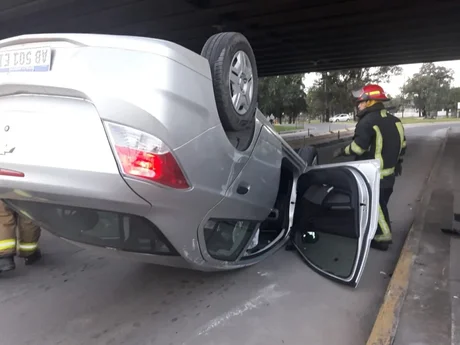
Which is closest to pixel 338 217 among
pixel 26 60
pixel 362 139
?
pixel 362 139

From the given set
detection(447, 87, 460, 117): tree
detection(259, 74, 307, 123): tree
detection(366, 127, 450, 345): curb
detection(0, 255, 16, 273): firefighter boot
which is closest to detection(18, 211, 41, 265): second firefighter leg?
detection(0, 255, 16, 273): firefighter boot

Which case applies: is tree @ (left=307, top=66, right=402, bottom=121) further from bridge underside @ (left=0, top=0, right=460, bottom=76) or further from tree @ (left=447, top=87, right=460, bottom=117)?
bridge underside @ (left=0, top=0, right=460, bottom=76)

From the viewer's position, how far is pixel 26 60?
2260 millimetres

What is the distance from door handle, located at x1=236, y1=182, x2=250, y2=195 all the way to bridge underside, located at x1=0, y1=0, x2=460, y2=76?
827 centimetres

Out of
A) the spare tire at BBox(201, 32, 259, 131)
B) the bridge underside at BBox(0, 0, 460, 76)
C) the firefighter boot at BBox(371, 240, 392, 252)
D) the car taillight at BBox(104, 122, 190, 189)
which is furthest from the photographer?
the bridge underside at BBox(0, 0, 460, 76)

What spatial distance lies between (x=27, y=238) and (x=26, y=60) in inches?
91.7

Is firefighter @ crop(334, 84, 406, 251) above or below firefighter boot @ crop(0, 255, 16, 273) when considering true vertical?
above

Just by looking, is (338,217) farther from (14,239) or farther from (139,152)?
(14,239)

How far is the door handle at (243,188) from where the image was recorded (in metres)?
2.93

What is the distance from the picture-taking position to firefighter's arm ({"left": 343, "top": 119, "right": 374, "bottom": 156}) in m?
4.53

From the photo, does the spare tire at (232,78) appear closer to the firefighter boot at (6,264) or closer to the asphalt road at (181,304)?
the asphalt road at (181,304)

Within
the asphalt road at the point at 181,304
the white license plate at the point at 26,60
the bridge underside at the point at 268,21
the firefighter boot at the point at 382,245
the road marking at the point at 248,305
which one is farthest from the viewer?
the bridge underside at the point at 268,21

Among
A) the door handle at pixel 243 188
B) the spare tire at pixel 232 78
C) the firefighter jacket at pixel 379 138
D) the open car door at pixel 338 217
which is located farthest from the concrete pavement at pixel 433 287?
the spare tire at pixel 232 78

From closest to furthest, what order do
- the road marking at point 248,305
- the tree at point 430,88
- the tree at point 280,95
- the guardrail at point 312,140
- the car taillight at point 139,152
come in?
the car taillight at point 139,152, the road marking at point 248,305, the guardrail at point 312,140, the tree at point 280,95, the tree at point 430,88
